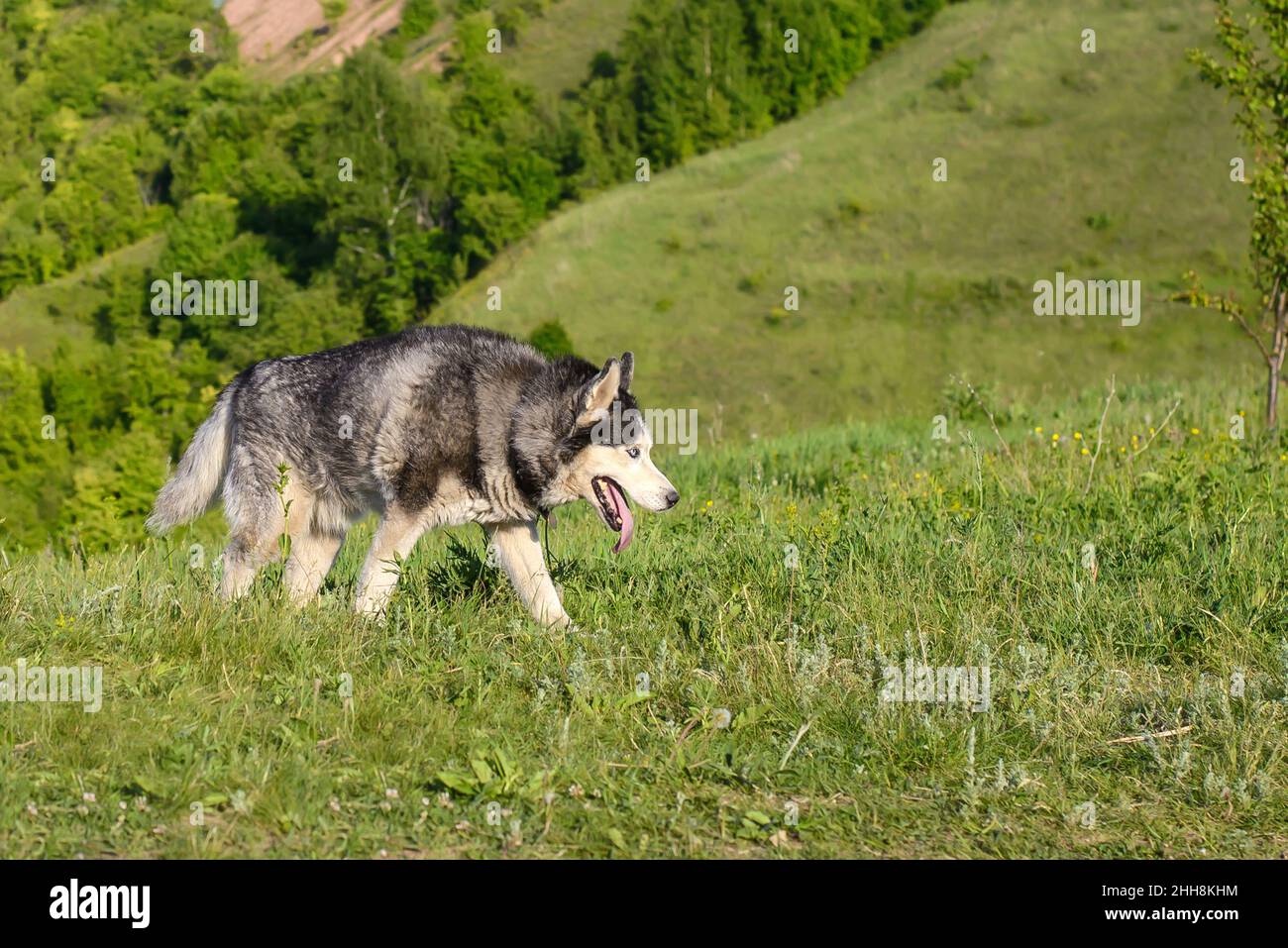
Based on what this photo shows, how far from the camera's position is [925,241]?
64.8 meters

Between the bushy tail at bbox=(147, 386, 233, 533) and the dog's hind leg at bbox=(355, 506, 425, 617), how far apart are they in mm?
1631

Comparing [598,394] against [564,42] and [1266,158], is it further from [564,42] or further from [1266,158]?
[564,42]

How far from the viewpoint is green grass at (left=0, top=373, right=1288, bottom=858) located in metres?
4.94

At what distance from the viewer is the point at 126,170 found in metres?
131

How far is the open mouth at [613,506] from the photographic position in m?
7.51

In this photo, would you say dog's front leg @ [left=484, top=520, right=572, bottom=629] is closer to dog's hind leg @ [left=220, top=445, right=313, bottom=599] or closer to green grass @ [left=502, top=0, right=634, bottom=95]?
dog's hind leg @ [left=220, top=445, right=313, bottom=599]

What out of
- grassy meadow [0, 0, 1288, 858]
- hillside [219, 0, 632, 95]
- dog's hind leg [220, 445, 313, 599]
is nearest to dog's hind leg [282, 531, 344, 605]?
dog's hind leg [220, 445, 313, 599]

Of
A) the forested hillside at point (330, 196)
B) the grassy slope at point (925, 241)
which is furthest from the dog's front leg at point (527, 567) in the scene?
the forested hillside at point (330, 196)

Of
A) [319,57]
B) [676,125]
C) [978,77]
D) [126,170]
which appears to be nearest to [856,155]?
[978,77]

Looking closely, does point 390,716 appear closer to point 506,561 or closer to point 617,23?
point 506,561

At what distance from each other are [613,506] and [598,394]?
70cm

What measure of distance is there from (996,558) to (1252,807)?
252cm

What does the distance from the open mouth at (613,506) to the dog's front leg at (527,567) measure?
17.9 inches

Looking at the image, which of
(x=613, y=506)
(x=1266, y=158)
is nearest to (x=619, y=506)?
(x=613, y=506)
